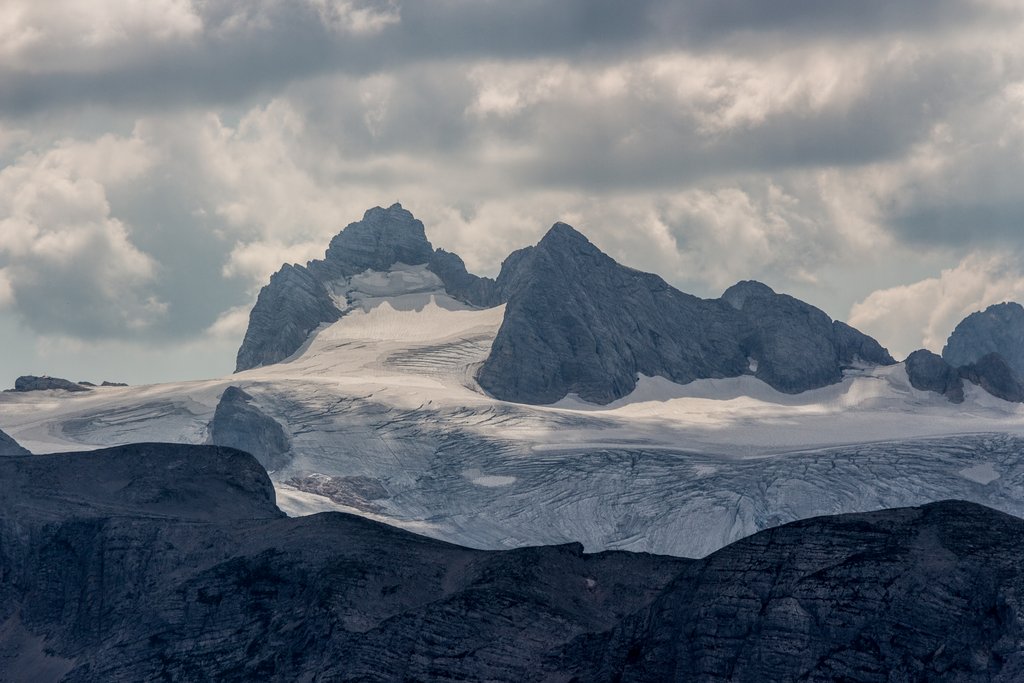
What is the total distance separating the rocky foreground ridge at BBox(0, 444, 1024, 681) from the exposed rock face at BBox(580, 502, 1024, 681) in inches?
4.6

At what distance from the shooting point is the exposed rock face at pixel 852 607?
114 meters

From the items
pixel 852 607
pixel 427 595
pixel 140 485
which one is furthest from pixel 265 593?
pixel 852 607

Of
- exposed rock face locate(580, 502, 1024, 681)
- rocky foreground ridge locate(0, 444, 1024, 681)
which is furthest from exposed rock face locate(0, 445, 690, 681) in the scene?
exposed rock face locate(580, 502, 1024, 681)

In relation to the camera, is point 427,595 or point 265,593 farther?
point 265,593

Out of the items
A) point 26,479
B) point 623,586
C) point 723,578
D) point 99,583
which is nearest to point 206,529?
point 99,583

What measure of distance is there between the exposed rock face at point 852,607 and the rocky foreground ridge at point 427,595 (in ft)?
0.39

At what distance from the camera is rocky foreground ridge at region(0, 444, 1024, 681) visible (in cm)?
11644

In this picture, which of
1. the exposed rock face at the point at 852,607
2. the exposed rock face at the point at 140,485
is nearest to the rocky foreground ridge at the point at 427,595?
the exposed rock face at the point at 852,607

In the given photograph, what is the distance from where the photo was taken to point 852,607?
11750 centimetres

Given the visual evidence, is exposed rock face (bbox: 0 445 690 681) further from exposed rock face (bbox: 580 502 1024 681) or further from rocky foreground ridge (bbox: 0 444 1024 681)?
exposed rock face (bbox: 580 502 1024 681)

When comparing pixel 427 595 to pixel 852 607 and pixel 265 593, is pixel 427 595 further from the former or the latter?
pixel 852 607

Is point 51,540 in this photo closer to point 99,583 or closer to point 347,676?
point 99,583

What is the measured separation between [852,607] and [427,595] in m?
35.8

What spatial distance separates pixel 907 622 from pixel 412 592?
40188 mm
